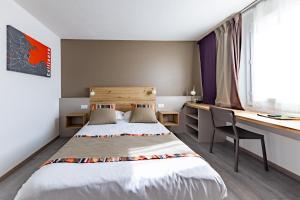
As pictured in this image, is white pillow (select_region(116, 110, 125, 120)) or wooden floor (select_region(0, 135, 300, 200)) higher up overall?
white pillow (select_region(116, 110, 125, 120))

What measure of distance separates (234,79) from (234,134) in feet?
3.41

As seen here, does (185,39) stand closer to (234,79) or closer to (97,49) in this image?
(234,79)

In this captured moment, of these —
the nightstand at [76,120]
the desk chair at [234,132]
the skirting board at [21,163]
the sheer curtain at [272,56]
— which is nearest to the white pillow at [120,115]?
the nightstand at [76,120]

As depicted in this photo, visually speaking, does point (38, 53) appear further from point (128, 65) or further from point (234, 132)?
point (234, 132)

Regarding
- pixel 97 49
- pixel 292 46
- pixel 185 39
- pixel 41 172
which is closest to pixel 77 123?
pixel 97 49

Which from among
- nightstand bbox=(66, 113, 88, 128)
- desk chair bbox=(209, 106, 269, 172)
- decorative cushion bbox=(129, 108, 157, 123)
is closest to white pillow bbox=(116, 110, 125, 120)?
decorative cushion bbox=(129, 108, 157, 123)

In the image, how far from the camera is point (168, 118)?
4.30 m

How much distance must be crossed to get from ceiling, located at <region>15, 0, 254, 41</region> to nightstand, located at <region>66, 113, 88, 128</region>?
1.70 metres

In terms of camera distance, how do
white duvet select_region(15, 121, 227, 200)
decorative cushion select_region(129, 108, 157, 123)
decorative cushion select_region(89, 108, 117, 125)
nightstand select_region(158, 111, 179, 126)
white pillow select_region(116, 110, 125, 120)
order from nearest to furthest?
white duvet select_region(15, 121, 227, 200) < decorative cushion select_region(89, 108, 117, 125) < decorative cushion select_region(129, 108, 157, 123) < white pillow select_region(116, 110, 125, 120) < nightstand select_region(158, 111, 179, 126)

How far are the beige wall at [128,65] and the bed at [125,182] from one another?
294 cm

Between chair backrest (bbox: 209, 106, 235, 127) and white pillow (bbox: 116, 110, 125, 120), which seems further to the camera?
white pillow (bbox: 116, 110, 125, 120)

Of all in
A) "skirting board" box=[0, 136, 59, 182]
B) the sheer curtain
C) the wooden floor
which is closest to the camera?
the wooden floor

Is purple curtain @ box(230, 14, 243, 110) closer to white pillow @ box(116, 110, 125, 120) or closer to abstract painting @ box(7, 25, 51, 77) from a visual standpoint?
white pillow @ box(116, 110, 125, 120)

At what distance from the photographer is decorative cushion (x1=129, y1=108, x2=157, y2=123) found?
3.36m
